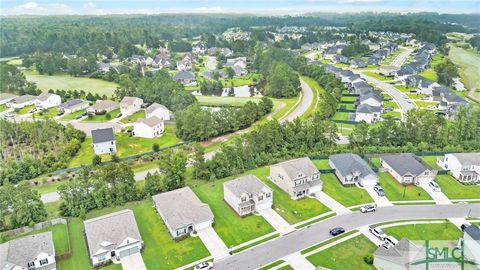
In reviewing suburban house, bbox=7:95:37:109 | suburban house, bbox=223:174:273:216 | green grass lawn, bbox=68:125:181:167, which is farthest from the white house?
suburban house, bbox=223:174:273:216

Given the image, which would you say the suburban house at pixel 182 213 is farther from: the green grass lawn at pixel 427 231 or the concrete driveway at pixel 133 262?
the green grass lawn at pixel 427 231

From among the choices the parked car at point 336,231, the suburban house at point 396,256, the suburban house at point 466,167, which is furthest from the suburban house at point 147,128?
the suburban house at point 466,167

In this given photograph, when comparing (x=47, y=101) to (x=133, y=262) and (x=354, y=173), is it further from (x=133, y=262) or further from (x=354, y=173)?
(x=354, y=173)

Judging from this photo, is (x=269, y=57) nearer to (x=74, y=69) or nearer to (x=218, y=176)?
(x=74, y=69)

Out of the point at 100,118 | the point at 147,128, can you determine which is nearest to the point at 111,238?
the point at 147,128

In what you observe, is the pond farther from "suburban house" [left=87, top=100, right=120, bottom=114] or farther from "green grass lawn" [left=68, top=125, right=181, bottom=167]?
"green grass lawn" [left=68, top=125, right=181, bottom=167]
